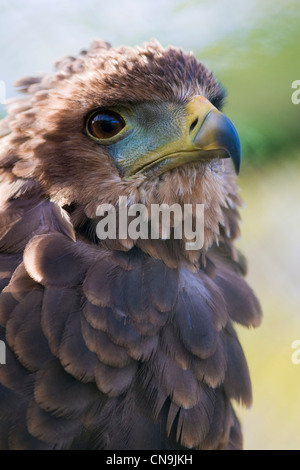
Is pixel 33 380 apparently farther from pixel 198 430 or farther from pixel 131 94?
pixel 131 94

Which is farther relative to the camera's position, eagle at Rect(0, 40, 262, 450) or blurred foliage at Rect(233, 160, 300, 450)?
blurred foliage at Rect(233, 160, 300, 450)

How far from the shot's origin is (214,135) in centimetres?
126

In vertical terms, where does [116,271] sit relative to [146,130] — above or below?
below

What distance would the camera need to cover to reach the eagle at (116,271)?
3.85 feet

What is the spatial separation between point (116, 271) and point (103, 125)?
30 cm

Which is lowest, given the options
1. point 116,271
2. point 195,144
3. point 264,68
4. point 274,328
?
point 274,328

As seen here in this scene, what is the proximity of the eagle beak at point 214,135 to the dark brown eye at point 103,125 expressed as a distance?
0.51ft

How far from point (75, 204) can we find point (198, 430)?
0.51m

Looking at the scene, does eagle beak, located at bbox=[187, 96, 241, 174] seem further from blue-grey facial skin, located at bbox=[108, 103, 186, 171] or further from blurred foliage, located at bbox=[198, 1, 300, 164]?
blurred foliage, located at bbox=[198, 1, 300, 164]

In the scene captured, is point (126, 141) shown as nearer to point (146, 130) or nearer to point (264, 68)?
point (146, 130)

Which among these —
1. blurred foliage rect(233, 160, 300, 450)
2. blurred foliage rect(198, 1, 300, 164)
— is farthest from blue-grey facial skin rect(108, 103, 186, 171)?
blurred foliage rect(233, 160, 300, 450)

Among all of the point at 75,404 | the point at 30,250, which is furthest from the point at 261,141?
the point at 75,404

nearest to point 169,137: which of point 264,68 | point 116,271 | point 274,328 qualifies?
point 116,271

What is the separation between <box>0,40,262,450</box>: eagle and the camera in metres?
1.17
